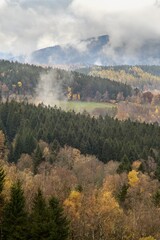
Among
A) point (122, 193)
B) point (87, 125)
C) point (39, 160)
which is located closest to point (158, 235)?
point (122, 193)

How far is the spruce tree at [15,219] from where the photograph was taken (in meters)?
41.5

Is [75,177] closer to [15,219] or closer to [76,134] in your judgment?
[15,219]

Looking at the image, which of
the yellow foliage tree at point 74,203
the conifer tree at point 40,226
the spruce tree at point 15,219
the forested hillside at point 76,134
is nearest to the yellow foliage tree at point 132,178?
the forested hillside at point 76,134

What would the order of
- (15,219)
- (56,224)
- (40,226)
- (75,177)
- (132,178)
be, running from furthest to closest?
(132,178) → (75,177) → (56,224) → (15,219) → (40,226)

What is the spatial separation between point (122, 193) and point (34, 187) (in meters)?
18.8

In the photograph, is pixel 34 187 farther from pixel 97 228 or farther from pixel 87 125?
pixel 87 125

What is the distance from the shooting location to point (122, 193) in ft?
251

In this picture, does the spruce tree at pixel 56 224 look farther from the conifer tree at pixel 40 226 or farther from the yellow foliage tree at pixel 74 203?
the yellow foliage tree at pixel 74 203

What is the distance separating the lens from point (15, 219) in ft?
138

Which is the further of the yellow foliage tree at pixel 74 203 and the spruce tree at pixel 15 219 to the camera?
the yellow foliage tree at pixel 74 203

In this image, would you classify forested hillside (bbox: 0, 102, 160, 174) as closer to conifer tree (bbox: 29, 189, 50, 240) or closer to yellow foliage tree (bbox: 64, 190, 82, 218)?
yellow foliage tree (bbox: 64, 190, 82, 218)

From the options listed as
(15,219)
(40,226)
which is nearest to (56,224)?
(40,226)

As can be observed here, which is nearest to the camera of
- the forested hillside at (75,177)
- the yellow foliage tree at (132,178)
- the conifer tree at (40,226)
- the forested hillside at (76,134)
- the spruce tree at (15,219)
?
the conifer tree at (40,226)

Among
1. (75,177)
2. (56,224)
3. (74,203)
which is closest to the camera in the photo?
(56,224)
